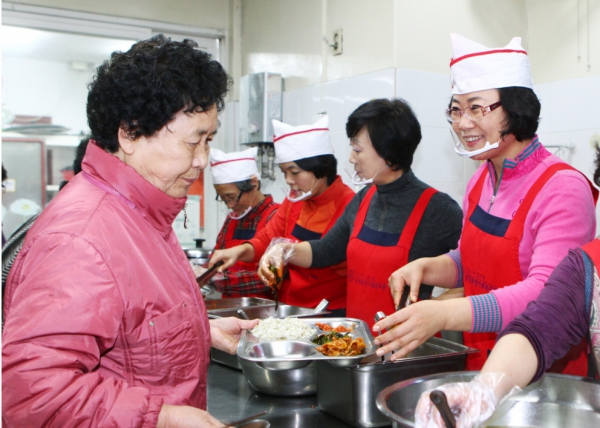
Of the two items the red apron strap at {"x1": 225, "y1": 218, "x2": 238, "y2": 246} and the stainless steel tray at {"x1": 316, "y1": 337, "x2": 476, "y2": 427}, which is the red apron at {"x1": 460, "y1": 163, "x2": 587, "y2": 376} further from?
the red apron strap at {"x1": 225, "y1": 218, "x2": 238, "y2": 246}

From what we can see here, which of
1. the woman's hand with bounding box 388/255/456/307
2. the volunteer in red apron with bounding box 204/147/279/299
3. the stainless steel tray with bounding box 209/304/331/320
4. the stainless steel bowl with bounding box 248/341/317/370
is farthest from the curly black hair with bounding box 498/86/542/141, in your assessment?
the volunteer in red apron with bounding box 204/147/279/299

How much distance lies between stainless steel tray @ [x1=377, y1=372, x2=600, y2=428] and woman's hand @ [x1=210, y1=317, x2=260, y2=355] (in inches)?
27.8

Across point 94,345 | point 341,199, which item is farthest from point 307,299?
point 94,345

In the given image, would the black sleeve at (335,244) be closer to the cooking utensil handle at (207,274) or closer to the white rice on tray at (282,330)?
the cooking utensil handle at (207,274)

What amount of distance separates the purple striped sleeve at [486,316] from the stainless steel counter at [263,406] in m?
0.43

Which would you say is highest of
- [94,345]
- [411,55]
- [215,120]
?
[411,55]

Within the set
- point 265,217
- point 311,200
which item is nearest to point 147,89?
point 311,200

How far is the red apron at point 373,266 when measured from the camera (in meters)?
2.33

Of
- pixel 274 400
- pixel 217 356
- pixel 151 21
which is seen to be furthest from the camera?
pixel 151 21

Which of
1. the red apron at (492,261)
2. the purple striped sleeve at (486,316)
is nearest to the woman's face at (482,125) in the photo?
the red apron at (492,261)

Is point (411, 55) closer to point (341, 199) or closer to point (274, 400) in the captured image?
point (341, 199)

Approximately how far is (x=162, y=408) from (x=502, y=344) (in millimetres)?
653

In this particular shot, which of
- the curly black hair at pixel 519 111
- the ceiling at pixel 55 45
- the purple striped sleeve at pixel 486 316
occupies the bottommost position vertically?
the purple striped sleeve at pixel 486 316

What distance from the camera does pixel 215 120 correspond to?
4.33ft
